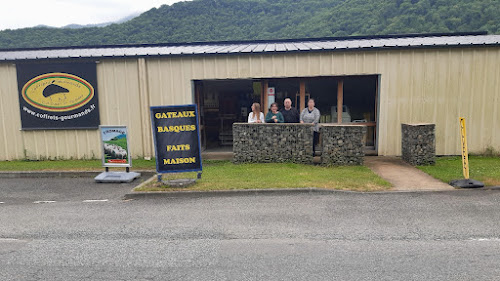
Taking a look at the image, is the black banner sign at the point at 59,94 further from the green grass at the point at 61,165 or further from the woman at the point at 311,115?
the woman at the point at 311,115

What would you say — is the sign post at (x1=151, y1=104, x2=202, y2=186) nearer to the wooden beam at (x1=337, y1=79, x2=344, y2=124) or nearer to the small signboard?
the small signboard

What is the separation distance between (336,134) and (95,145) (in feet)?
26.5

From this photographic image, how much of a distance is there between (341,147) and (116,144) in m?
6.27

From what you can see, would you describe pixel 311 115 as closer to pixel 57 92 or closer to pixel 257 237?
pixel 257 237

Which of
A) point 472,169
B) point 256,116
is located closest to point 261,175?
point 256,116

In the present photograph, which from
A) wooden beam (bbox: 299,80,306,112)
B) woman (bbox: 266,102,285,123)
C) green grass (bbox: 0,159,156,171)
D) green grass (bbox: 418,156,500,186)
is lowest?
green grass (bbox: 418,156,500,186)

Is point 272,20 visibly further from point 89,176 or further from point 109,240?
point 109,240

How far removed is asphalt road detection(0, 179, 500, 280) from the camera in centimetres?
413

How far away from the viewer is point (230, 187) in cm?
787

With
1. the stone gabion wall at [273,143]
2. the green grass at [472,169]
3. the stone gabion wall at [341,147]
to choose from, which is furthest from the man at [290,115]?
the green grass at [472,169]

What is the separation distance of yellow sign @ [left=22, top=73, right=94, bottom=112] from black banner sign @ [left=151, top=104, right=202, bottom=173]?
15.7ft

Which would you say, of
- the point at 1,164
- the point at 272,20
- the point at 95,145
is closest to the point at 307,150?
the point at 95,145

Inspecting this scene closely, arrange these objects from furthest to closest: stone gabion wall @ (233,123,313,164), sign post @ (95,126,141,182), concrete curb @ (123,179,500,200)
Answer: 1. stone gabion wall @ (233,123,313,164)
2. sign post @ (95,126,141,182)
3. concrete curb @ (123,179,500,200)

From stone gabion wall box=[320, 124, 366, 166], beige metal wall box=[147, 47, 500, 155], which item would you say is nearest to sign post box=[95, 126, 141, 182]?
beige metal wall box=[147, 47, 500, 155]
